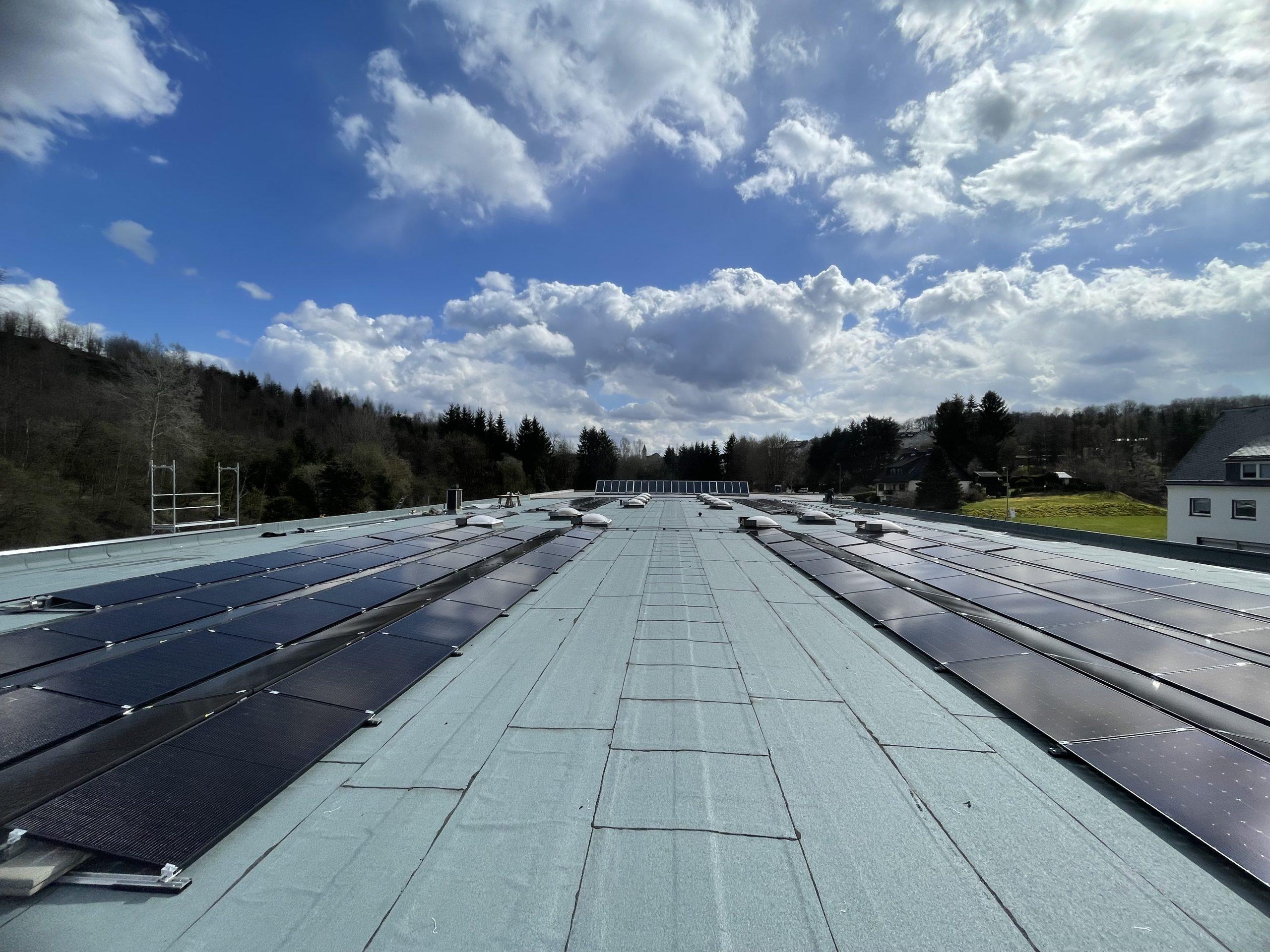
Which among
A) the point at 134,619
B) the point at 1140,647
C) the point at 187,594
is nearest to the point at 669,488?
the point at 187,594

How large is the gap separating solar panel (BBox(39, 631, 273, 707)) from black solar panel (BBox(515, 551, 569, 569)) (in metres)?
6.93

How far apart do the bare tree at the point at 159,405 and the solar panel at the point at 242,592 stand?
3375 centimetres

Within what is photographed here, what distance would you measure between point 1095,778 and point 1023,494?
83.1 meters

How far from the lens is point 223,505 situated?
42.6 m

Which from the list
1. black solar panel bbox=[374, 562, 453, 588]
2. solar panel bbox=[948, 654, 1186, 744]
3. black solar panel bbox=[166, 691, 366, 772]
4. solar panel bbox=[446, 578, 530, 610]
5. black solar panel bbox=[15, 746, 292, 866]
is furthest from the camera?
black solar panel bbox=[374, 562, 453, 588]

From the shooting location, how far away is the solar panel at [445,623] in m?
7.75

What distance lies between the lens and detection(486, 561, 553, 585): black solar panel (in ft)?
38.6

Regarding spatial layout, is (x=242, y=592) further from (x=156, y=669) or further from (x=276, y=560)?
(x=156, y=669)

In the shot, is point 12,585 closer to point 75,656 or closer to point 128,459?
point 75,656

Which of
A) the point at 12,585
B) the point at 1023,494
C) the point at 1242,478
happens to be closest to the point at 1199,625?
the point at 12,585

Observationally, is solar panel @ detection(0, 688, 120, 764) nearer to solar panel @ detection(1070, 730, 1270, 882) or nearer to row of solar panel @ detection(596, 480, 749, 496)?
solar panel @ detection(1070, 730, 1270, 882)

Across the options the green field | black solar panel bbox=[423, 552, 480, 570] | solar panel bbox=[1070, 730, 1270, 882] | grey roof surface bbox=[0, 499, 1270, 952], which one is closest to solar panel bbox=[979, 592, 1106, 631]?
grey roof surface bbox=[0, 499, 1270, 952]

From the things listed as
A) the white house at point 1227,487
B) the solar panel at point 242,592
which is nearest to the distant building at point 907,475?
the white house at point 1227,487

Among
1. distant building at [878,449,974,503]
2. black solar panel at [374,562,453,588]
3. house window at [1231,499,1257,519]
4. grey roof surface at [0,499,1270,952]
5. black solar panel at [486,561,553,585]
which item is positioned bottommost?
grey roof surface at [0,499,1270,952]
